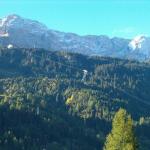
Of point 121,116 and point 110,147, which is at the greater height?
point 121,116

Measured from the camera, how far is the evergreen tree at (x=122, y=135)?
7650 cm

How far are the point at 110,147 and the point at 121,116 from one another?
5060 mm

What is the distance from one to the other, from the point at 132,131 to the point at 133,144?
214 cm

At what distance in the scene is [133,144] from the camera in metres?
75.6

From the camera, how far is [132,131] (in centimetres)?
7681

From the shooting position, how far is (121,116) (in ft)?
259

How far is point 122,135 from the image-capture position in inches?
3041

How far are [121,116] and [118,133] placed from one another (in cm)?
288

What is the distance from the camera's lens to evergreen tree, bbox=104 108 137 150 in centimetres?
7650

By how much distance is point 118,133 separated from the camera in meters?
77.7

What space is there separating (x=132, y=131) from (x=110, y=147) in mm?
4686
